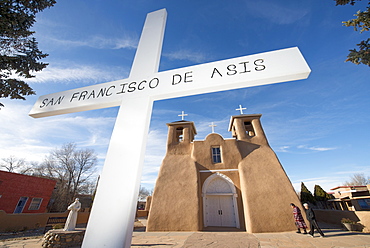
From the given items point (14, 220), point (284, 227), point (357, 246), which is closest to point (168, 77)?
point (357, 246)

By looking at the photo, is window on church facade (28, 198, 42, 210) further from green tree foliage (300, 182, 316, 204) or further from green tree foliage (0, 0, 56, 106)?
→ green tree foliage (300, 182, 316, 204)

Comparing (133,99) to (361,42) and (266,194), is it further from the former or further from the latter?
(266,194)

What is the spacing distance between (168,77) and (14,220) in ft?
56.7

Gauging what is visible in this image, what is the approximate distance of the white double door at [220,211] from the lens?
11125 millimetres

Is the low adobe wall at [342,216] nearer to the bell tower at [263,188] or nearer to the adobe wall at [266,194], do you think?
the adobe wall at [266,194]

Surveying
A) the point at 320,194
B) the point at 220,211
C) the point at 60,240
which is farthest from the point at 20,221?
the point at 320,194

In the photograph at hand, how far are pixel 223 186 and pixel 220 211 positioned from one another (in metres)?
1.66

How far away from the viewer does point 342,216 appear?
1042 centimetres

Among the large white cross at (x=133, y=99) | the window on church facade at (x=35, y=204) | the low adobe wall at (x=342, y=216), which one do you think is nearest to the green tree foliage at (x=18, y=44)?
the large white cross at (x=133, y=99)

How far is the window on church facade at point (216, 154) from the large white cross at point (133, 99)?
1202 cm

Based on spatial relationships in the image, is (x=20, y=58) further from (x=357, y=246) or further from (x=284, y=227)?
(x=284, y=227)

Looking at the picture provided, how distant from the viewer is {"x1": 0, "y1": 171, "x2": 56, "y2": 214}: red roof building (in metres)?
14.4

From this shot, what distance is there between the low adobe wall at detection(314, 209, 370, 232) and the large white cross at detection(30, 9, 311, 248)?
11.9 m

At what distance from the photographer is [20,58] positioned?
484 centimetres
